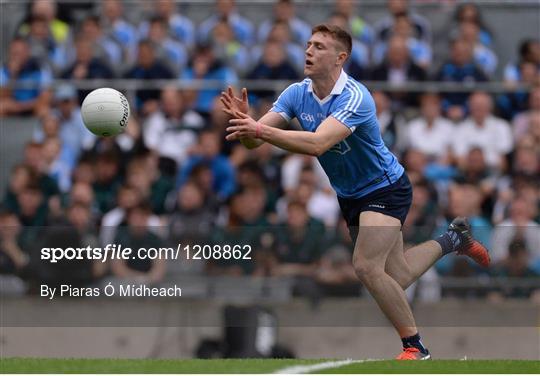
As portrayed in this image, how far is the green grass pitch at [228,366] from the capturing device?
32.1ft

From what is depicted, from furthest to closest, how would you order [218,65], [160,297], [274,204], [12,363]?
[218,65], [274,204], [160,297], [12,363]

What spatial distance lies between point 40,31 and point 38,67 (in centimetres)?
50

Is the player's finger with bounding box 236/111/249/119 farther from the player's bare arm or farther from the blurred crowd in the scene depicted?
the blurred crowd

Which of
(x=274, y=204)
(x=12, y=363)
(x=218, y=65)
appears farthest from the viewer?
(x=218, y=65)

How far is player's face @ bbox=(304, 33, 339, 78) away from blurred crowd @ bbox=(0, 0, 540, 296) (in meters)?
3.12

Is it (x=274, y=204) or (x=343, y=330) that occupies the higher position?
(x=274, y=204)

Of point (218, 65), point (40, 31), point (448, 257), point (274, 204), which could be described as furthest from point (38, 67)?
point (448, 257)

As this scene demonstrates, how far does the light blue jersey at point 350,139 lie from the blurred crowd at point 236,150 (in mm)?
2610

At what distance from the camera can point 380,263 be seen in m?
10.5

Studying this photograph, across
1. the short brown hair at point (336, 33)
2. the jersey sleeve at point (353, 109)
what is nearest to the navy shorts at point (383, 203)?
the jersey sleeve at point (353, 109)

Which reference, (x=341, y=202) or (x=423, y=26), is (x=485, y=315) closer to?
(x=341, y=202)

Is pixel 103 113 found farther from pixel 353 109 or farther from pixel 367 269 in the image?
pixel 367 269

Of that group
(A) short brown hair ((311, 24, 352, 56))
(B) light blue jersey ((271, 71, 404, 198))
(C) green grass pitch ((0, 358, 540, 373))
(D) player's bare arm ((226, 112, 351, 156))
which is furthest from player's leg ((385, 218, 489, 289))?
(A) short brown hair ((311, 24, 352, 56))

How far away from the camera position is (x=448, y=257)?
44.3 feet
